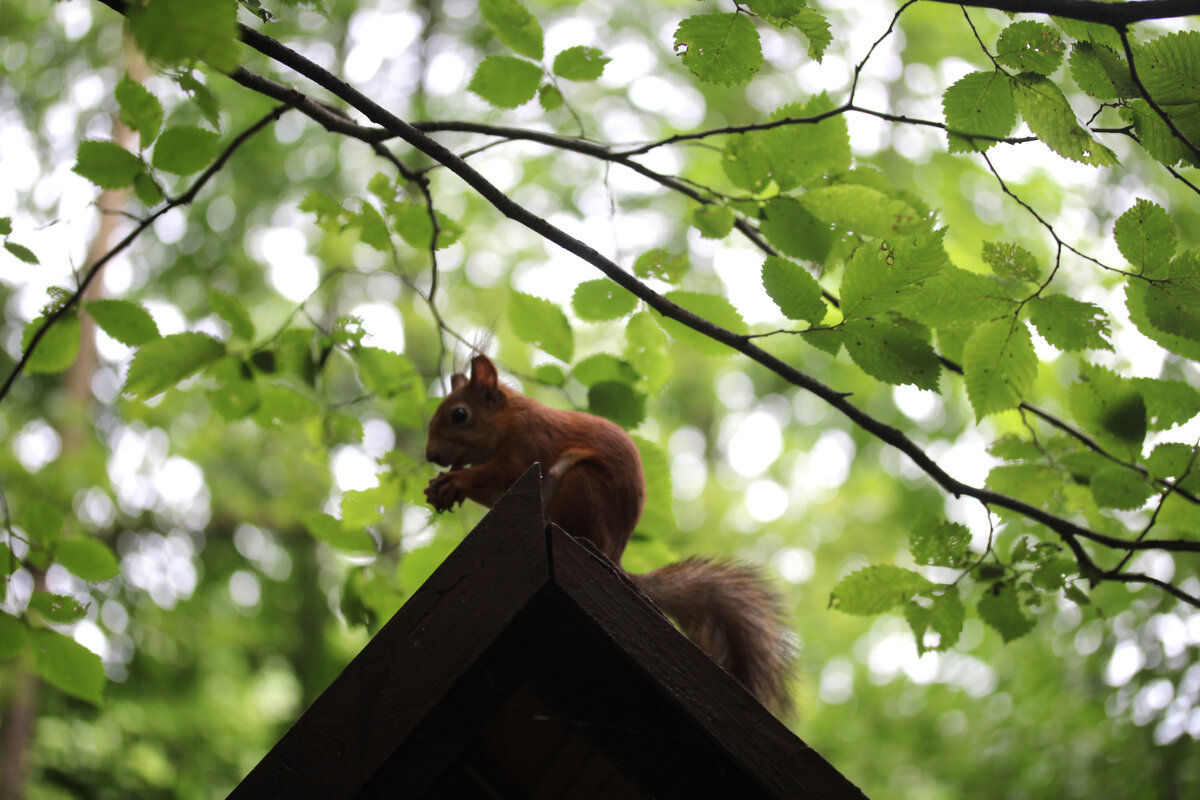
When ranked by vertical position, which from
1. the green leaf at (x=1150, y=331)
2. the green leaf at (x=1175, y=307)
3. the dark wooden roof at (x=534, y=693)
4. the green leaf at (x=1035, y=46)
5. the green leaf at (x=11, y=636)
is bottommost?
the green leaf at (x=11, y=636)

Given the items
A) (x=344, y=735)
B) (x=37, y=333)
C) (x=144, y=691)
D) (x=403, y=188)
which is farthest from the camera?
(x=144, y=691)

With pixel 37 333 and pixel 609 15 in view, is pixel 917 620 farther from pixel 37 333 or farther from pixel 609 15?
pixel 609 15

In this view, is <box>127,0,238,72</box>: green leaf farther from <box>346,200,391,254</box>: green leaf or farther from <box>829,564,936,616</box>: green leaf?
<box>829,564,936,616</box>: green leaf

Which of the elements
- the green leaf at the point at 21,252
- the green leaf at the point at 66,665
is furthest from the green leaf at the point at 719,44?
the green leaf at the point at 66,665

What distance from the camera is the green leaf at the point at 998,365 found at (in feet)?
5.74

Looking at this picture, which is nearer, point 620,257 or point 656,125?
point 620,257

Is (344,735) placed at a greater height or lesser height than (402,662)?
lesser

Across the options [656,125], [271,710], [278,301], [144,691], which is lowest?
[144,691]

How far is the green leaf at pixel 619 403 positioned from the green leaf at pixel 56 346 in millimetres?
1346

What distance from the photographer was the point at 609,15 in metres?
8.24

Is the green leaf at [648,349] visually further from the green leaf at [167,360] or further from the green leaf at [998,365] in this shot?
the green leaf at [167,360]

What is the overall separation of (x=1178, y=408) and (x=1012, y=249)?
1.81ft

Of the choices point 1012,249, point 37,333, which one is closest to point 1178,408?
point 1012,249

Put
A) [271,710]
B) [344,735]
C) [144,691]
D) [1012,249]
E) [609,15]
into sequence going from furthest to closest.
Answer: [609,15], [271,710], [144,691], [1012,249], [344,735]
